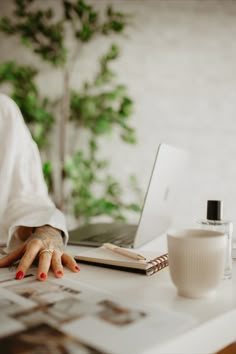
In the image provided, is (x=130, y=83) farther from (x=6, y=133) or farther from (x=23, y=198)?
(x=23, y=198)

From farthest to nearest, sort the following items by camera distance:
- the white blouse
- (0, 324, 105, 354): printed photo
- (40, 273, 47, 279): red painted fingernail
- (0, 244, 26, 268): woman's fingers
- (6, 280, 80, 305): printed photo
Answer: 1. the white blouse
2. (0, 244, 26, 268): woman's fingers
3. (40, 273, 47, 279): red painted fingernail
4. (6, 280, 80, 305): printed photo
5. (0, 324, 105, 354): printed photo

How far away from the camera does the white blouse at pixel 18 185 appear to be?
1.03 m

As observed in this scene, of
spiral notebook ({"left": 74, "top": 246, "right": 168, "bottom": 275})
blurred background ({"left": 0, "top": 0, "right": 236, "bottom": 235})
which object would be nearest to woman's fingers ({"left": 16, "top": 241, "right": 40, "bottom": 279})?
spiral notebook ({"left": 74, "top": 246, "right": 168, "bottom": 275})

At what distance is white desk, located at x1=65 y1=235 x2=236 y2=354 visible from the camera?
0.50m

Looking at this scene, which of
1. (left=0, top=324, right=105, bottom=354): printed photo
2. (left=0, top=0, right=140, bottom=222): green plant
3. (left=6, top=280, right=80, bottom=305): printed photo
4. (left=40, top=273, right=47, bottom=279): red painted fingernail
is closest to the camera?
(left=0, top=324, right=105, bottom=354): printed photo

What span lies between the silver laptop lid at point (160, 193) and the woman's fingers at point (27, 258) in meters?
0.31

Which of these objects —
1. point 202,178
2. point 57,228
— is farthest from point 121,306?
point 202,178

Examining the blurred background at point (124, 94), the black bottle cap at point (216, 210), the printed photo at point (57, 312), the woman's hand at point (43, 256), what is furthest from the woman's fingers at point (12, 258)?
the blurred background at point (124, 94)

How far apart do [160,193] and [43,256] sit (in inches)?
19.3

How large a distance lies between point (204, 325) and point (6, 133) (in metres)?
1.04

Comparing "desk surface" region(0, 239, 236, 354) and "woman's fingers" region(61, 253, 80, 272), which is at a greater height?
"desk surface" region(0, 239, 236, 354)

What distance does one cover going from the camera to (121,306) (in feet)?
1.97

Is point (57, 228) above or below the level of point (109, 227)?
above

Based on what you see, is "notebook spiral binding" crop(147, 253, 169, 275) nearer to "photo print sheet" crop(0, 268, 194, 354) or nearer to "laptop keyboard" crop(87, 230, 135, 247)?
"photo print sheet" crop(0, 268, 194, 354)
